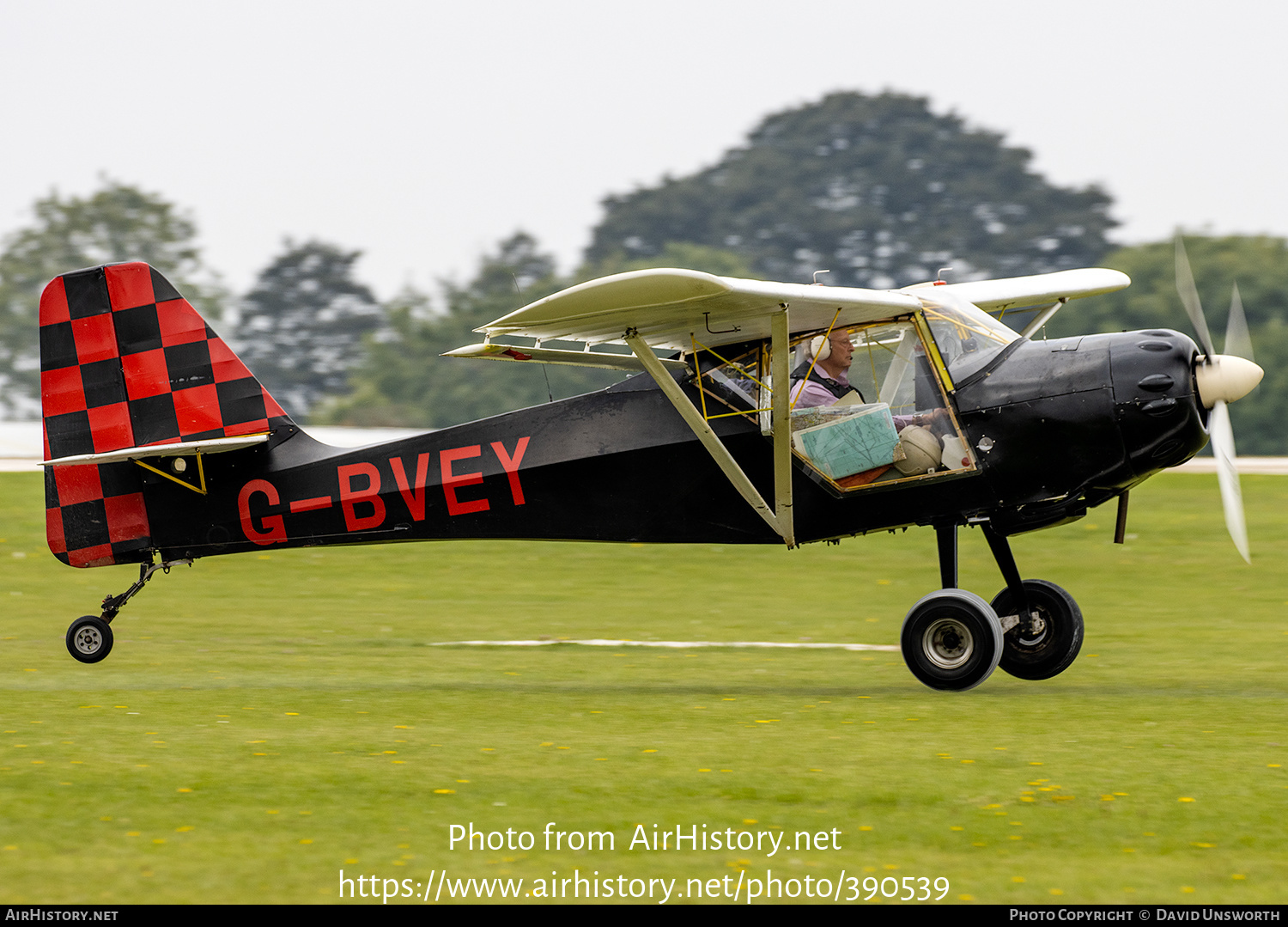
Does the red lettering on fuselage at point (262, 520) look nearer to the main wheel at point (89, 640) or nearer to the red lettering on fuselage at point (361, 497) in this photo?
the red lettering on fuselage at point (361, 497)

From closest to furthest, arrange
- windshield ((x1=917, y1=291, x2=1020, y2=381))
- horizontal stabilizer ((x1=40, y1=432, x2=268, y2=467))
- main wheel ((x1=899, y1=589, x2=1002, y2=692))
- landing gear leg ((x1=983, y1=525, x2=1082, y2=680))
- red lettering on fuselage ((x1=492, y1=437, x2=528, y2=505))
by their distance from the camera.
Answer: main wheel ((x1=899, y1=589, x2=1002, y2=692)), windshield ((x1=917, y1=291, x2=1020, y2=381)), landing gear leg ((x1=983, y1=525, x2=1082, y2=680)), red lettering on fuselage ((x1=492, y1=437, x2=528, y2=505)), horizontal stabilizer ((x1=40, y1=432, x2=268, y2=467))

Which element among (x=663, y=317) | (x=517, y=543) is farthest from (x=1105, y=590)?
(x=663, y=317)

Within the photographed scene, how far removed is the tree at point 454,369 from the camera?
58656mm

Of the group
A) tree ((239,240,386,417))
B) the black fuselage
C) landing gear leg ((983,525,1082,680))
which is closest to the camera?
the black fuselage

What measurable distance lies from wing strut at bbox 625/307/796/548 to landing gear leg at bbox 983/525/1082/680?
5.90 ft

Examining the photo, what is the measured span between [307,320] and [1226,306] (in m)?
43.2

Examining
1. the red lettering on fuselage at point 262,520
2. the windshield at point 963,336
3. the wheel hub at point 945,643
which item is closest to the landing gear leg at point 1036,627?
the wheel hub at point 945,643

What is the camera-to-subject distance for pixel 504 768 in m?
8.41

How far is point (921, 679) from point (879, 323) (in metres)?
2.70

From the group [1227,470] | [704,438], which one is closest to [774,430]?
[704,438]

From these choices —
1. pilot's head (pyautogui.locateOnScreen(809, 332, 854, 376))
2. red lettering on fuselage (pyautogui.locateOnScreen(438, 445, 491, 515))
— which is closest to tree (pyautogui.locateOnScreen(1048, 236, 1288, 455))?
pilot's head (pyautogui.locateOnScreen(809, 332, 854, 376))

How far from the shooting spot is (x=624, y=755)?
→ 28.8 feet

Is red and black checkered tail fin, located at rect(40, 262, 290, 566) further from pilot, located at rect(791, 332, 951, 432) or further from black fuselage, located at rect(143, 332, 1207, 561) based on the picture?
pilot, located at rect(791, 332, 951, 432)

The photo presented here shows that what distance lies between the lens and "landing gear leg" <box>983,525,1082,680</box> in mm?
11859
